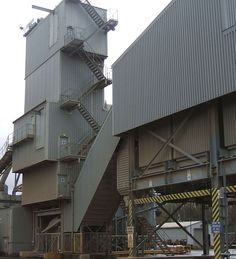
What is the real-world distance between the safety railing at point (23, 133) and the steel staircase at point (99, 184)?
823 cm

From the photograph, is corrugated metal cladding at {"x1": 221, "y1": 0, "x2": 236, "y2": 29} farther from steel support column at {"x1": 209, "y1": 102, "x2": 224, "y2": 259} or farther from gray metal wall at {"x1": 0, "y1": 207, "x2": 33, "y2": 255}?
gray metal wall at {"x1": 0, "y1": 207, "x2": 33, "y2": 255}

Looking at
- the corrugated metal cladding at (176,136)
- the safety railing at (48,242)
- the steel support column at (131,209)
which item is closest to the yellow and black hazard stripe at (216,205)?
the corrugated metal cladding at (176,136)

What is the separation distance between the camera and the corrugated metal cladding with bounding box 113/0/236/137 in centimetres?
2338

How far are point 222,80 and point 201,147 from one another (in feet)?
13.6

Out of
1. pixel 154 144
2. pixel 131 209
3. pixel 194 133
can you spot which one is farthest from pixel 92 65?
pixel 194 133

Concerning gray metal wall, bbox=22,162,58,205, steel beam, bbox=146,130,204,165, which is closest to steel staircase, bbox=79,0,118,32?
gray metal wall, bbox=22,162,58,205

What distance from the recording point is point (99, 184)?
1447 inches

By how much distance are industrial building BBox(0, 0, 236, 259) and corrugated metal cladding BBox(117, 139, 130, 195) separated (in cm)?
7

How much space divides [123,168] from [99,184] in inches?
226

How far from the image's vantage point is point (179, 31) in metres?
26.1

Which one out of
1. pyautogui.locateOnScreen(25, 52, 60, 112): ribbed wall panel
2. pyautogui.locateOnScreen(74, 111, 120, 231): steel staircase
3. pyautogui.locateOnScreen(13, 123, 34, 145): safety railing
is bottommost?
pyautogui.locateOnScreen(74, 111, 120, 231): steel staircase

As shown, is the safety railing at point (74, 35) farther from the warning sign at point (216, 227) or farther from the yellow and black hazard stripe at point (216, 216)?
the warning sign at point (216, 227)

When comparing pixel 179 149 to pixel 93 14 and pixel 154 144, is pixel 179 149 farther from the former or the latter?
pixel 93 14

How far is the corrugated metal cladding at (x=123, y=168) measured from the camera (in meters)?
31.0
